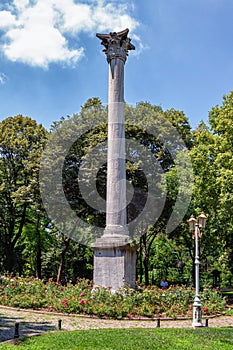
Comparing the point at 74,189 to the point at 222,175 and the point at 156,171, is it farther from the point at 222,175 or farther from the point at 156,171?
the point at 222,175

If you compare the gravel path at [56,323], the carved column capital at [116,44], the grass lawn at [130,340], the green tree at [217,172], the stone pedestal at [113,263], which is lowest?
the gravel path at [56,323]

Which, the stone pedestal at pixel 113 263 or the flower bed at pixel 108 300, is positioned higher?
the stone pedestal at pixel 113 263

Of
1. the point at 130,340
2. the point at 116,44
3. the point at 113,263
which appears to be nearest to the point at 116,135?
the point at 116,44

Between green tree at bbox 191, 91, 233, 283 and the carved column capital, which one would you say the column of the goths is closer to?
the carved column capital

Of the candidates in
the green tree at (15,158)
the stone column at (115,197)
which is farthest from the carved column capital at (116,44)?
the green tree at (15,158)

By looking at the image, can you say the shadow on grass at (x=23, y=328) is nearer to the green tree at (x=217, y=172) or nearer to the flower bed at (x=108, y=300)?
the flower bed at (x=108, y=300)

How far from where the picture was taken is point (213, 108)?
23859 millimetres

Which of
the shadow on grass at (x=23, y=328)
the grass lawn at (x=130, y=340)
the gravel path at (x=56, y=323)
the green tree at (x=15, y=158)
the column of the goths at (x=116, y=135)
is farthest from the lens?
the green tree at (x=15, y=158)

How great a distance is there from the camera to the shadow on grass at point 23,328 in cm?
1070

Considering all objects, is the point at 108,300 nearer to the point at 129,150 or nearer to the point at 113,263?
the point at 113,263

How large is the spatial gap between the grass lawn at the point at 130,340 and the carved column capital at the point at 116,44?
1410cm

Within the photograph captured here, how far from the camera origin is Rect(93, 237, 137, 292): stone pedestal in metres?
17.0

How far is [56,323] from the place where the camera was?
1284cm

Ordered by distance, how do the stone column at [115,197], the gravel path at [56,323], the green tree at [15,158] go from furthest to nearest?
the green tree at [15,158] → the stone column at [115,197] → the gravel path at [56,323]
